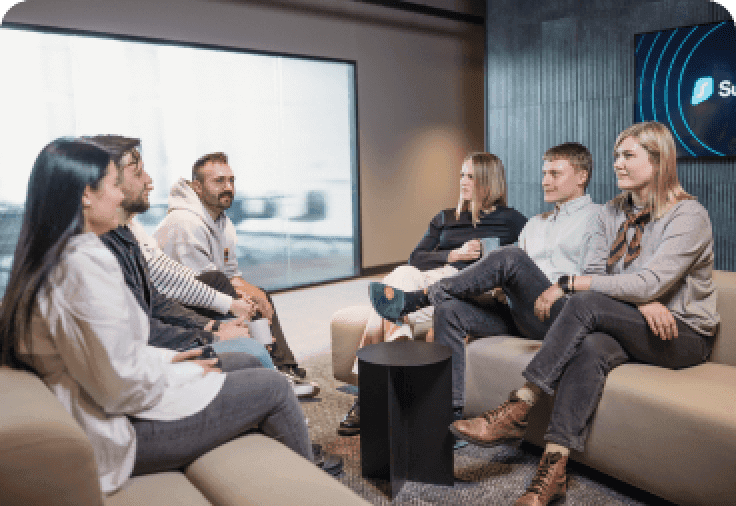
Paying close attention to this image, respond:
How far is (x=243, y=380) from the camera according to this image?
5.11 ft

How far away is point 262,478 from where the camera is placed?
1.38m

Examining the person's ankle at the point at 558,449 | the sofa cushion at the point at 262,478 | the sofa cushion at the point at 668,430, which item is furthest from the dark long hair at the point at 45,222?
the sofa cushion at the point at 668,430

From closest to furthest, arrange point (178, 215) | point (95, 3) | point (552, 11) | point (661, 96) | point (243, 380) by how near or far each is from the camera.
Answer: point (243, 380), point (178, 215), point (95, 3), point (661, 96), point (552, 11)

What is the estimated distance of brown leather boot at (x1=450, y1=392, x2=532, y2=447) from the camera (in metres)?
2.06

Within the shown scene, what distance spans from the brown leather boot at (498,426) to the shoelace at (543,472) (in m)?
0.14

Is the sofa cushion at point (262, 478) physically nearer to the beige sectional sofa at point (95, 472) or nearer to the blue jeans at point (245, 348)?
the beige sectional sofa at point (95, 472)

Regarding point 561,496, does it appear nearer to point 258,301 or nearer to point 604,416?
point 604,416

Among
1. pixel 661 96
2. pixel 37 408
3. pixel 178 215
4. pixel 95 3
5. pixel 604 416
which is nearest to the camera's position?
pixel 37 408

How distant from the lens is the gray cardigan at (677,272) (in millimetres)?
2076

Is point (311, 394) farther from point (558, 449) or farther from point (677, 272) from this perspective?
point (677, 272)

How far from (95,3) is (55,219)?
162 inches

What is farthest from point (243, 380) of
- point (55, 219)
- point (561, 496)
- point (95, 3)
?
point (95, 3)

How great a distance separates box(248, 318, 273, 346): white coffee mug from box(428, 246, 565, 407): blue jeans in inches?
33.3

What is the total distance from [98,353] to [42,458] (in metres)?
0.22
